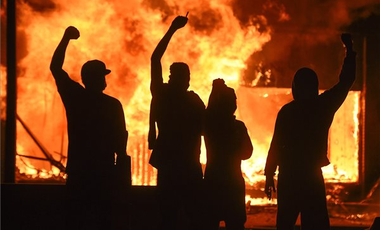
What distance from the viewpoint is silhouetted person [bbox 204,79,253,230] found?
4.69 m

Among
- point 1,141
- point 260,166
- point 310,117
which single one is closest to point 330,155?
point 260,166

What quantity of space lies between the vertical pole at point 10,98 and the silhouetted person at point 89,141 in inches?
196

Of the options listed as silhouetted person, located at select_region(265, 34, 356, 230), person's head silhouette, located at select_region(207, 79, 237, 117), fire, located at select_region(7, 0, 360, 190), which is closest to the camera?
silhouetted person, located at select_region(265, 34, 356, 230)

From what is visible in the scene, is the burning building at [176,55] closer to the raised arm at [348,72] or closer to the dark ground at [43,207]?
the dark ground at [43,207]

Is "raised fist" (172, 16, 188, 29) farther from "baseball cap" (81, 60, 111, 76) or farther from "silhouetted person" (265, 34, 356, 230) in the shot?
"silhouetted person" (265, 34, 356, 230)

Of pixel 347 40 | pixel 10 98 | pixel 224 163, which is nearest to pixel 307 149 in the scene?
pixel 224 163

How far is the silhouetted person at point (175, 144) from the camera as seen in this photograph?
15.3 feet

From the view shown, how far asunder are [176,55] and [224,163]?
6.51 metres

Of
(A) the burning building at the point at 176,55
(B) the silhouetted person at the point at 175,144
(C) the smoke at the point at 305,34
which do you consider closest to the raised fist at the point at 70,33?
(B) the silhouetted person at the point at 175,144

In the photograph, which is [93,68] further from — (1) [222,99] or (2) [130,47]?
(2) [130,47]

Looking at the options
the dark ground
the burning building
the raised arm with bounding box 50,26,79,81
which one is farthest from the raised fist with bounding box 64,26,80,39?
the burning building

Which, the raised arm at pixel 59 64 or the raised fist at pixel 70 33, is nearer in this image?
the raised arm at pixel 59 64

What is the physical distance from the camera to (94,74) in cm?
471

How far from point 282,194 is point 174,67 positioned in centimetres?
166
